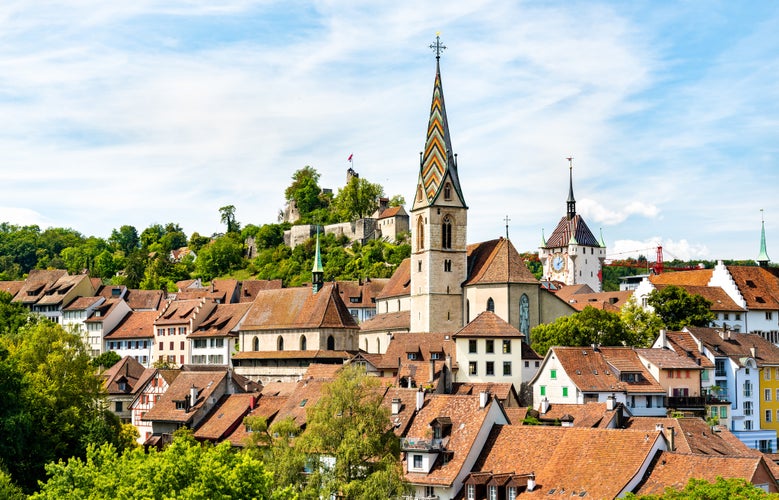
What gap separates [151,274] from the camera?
6796 inches

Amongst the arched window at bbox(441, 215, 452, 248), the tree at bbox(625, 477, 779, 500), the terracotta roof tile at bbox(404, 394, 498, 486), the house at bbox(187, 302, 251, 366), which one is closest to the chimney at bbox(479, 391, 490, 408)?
the terracotta roof tile at bbox(404, 394, 498, 486)

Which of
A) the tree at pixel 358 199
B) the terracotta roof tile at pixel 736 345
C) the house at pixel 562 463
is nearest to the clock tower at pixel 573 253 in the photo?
the tree at pixel 358 199

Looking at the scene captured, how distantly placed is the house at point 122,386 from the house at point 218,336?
15.0 metres

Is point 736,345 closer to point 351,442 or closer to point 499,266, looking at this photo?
point 499,266

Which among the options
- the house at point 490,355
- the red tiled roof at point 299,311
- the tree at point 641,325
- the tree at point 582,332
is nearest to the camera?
the house at point 490,355

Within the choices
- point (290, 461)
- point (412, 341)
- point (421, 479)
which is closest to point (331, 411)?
point (290, 461)

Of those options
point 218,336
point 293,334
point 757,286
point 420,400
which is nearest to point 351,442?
point 420,400

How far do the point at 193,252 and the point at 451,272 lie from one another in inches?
4475

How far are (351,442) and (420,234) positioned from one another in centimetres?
4598

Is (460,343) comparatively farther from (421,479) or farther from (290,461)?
(290,461)

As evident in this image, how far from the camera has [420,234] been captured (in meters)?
93.1

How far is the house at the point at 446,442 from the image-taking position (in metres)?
52.2

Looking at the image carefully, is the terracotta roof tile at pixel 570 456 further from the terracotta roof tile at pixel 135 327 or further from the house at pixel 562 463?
the terracotta roof tile at pixel 135 327

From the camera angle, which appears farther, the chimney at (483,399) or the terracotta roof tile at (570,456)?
the chimney at (483,399)
